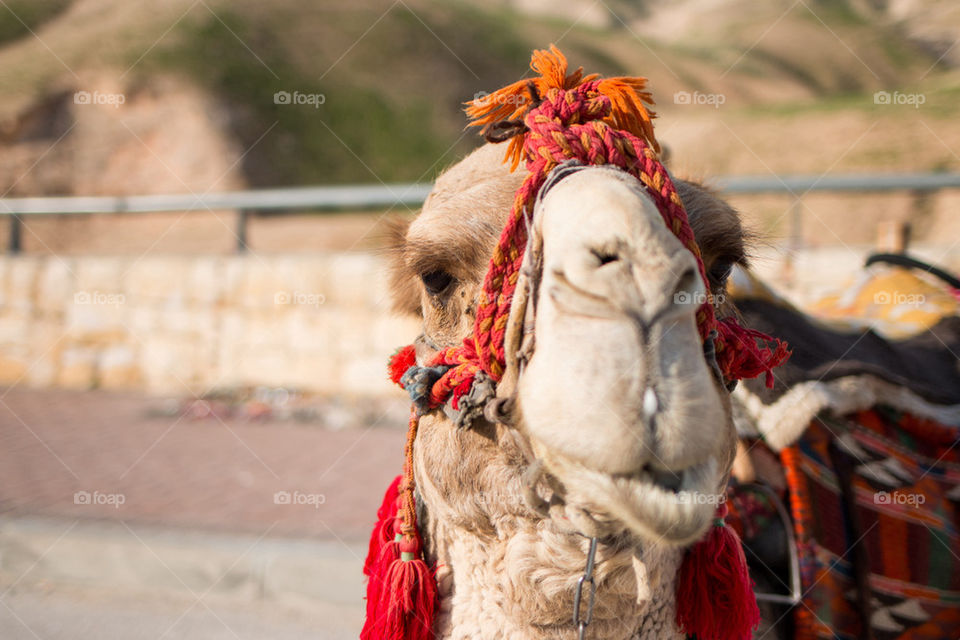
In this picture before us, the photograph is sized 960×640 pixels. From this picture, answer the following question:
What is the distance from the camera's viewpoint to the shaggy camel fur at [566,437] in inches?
44.5

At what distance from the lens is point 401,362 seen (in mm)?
1876

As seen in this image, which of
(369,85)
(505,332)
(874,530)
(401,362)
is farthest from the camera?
(369,85)

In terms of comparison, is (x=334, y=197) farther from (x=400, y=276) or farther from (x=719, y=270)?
(x=719, y=270)

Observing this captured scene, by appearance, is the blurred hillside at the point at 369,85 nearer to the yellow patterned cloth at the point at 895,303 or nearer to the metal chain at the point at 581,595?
the yellow patterned cloth at the point at 895,303

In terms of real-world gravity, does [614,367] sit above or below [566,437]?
above

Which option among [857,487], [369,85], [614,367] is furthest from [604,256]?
[369,85]

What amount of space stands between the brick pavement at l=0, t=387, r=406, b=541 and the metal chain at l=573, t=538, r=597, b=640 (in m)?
2.95

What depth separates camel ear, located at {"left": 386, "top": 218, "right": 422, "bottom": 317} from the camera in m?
2.02

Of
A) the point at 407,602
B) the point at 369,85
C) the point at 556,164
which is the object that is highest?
the point at 369,85

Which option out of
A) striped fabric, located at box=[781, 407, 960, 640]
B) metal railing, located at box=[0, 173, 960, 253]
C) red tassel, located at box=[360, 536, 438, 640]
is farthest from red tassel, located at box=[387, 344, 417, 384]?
metal railing, located at box=[0, 173, 960, 253]

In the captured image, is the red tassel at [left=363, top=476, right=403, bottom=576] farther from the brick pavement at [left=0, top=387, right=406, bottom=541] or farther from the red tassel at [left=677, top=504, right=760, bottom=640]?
the brick pavement at [left=0, top=387, right=406, bottom=541]

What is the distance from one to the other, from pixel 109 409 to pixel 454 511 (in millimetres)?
6741

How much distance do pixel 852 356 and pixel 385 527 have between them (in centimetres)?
169

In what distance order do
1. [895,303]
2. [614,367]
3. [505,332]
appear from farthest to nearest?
[895,303] → [505,332] → [614,367]
